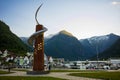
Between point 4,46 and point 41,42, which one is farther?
point 4,46

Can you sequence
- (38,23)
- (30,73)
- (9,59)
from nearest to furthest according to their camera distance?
(30,73)
(38,23)
(9,59)

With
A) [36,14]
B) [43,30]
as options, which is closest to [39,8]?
[36,14]

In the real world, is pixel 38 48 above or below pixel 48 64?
above

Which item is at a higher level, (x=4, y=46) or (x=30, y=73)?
(x=4, y=46)

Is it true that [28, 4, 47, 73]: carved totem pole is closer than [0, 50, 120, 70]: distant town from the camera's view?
Yes

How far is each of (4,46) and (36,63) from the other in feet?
544

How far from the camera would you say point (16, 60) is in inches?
4961

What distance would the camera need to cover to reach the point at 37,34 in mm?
42844

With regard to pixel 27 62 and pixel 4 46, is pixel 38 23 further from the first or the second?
pixel 4 46

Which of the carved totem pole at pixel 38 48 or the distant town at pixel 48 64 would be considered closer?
the carved totem pole at pixel 38 48

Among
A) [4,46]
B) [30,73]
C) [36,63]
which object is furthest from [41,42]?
[4,46]

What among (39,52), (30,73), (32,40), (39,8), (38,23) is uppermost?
(39,8)

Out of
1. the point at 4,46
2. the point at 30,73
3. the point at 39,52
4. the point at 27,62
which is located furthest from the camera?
the point at 4,46

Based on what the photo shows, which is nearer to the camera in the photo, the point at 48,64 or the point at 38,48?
the point at 38,48
